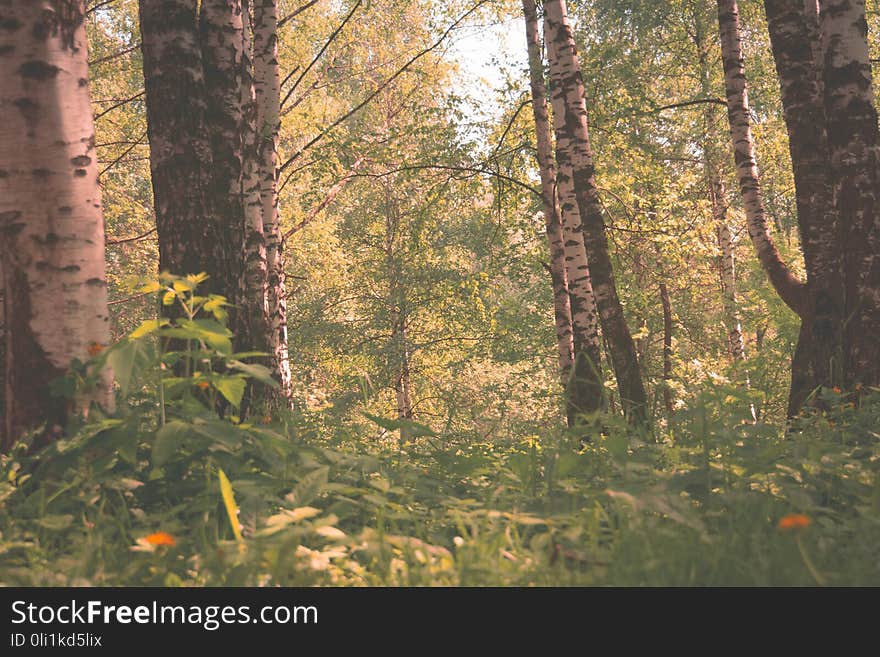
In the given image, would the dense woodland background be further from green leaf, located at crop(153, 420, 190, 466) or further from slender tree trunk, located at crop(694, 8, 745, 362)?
slender tree trunk, located at crop(694, 8, 745, 362)

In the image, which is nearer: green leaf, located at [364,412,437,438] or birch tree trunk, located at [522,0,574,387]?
green leaf, located at [364,412,437,438]

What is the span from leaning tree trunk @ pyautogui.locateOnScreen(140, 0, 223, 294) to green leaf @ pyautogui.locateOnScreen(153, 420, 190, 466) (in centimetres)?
196

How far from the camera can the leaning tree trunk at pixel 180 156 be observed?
4.17m

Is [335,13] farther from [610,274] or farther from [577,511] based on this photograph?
[577,511]

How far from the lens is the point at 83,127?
10.1ft

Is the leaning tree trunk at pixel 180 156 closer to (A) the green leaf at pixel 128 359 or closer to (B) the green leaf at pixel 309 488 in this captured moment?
(A) the green leaf at pixel 128 359

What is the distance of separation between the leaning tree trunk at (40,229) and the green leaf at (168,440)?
2.57 ft

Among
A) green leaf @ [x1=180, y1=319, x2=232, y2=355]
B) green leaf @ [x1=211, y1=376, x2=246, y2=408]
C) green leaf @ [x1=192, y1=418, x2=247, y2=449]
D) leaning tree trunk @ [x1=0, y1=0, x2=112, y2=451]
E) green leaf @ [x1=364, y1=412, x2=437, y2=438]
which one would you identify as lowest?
green leaf @ [x1=364, y1=412, x2=437, y2=438]

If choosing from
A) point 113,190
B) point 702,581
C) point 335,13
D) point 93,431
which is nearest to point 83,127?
point 93,431

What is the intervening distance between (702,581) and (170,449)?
166cm

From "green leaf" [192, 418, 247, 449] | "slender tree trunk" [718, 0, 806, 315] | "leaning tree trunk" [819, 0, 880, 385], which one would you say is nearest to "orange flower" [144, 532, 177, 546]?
"green leaf" [192, 418, 247, 449]

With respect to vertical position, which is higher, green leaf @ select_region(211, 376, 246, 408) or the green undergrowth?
green leaf @ select_region(211, 376, 246, 408)

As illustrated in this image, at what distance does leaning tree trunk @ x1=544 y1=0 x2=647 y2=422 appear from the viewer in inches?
346
